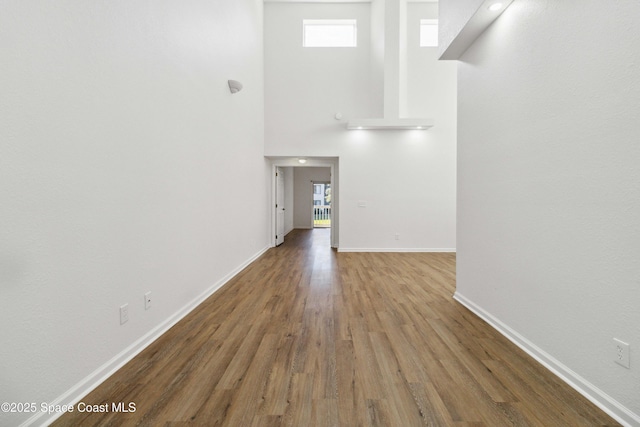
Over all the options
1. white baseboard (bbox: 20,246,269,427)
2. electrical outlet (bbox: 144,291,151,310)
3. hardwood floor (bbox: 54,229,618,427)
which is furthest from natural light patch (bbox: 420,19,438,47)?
electrical outlet (bbox: 144,291,151,310)

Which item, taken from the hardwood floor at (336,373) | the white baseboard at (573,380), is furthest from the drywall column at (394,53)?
Answer: the white baseboard at (573,380)

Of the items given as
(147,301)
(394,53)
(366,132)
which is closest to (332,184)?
(366,132)

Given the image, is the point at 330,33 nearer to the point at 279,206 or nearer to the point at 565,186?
the point at 279,206

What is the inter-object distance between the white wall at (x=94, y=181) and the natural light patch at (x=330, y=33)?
3782 millimetres

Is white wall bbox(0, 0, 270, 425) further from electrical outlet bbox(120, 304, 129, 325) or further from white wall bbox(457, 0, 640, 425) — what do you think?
white wall bbox(457, 0, 640, 425)

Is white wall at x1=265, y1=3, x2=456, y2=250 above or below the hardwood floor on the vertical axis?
above

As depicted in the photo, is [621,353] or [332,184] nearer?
[621,353]

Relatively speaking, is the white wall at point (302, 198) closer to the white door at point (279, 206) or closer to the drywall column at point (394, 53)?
the white door at point (279, 206)

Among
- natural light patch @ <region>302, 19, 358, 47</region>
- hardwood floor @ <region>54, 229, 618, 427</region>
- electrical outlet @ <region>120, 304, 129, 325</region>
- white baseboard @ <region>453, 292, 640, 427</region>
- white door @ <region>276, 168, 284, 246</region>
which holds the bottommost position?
Result: hardwood floor @ <region>54, 229, 618, 427</region>

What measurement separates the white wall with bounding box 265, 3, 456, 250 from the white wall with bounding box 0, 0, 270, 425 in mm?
3048

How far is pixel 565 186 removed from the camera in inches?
66.7

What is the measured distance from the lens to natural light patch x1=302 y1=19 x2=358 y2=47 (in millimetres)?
6180

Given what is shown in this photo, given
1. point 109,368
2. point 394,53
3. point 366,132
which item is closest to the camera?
point 109,368

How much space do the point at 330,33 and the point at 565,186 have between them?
20.0 ft
